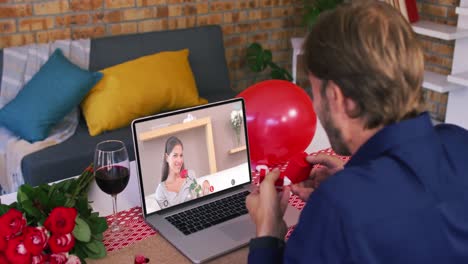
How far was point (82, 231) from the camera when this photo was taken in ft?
4.13

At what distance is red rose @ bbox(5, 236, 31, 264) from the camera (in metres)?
1.10

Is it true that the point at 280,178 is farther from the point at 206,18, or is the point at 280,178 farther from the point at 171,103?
the point at 206,18

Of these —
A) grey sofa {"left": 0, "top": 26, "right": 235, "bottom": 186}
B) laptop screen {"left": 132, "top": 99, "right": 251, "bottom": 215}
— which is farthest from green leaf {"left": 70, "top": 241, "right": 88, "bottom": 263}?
grey sofa {"left": 0, "top": 26, "right": 235, "bottom": 186}

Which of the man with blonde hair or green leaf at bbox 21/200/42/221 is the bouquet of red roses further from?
the man with blonde hair

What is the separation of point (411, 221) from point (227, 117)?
2.48 ft

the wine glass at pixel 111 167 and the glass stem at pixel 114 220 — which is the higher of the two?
the wine glass at pixel 111 167

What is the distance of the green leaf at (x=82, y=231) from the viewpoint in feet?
4.10

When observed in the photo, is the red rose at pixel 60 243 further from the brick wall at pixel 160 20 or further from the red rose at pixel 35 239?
the brick wall at pixel 160 20

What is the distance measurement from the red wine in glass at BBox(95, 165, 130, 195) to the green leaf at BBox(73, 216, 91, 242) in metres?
0.14

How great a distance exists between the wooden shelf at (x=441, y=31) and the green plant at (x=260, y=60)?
95 cm

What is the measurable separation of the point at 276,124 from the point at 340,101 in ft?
2.12

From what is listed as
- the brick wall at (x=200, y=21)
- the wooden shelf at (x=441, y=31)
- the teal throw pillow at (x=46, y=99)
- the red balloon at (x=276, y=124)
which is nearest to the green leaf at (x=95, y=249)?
the red balloon at (x=276, y=124)

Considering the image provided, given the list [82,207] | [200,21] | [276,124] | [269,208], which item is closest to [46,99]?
[200,21]

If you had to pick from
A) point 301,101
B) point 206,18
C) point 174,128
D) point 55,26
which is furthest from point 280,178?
point 206,18
